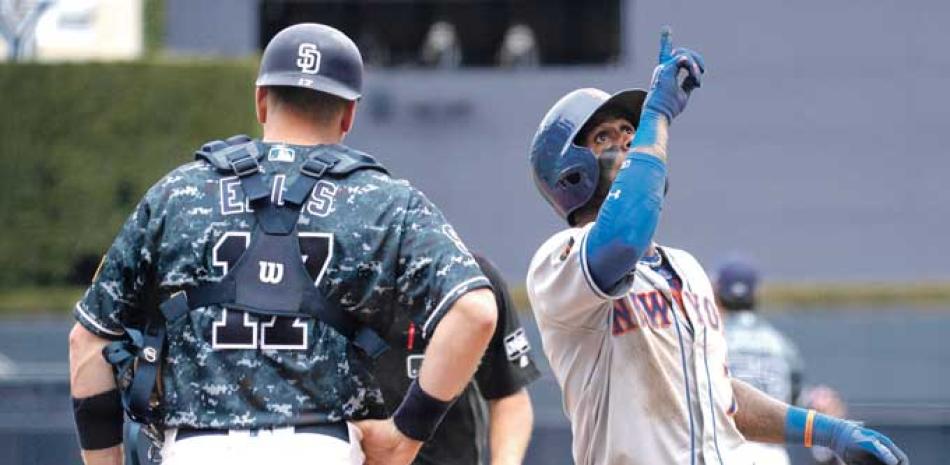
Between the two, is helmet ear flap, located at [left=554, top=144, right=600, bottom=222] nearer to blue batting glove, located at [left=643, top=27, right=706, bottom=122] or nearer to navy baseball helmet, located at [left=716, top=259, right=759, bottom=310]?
blue batting glove, located at [left=643, top=27, right=706, bottom=122]

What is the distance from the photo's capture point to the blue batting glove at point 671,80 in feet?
12.6

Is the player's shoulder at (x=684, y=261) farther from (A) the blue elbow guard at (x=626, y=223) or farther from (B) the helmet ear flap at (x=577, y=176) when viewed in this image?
(A) the blue elbow guard at (x=626, y=223)

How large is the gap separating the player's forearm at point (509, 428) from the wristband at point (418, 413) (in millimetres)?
2036

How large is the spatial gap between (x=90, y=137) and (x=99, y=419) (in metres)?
23.7

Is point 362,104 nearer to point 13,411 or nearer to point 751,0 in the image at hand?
point 751,0

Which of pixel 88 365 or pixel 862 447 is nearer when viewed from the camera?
pixel 88 365

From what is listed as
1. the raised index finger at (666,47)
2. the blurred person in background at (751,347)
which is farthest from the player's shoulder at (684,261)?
the blurred person in background at (751,347)

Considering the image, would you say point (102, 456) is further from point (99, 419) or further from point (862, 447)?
point (862, 447)

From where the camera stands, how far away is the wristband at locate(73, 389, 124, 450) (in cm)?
397

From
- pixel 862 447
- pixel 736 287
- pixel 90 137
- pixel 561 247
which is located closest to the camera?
pixel 561 247

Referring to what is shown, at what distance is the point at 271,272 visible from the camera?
3.86 metres

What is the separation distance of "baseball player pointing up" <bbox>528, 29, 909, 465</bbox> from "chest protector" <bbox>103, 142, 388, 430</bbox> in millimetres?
482

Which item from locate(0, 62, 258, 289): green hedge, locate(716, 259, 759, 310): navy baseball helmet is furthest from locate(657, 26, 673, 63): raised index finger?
locate(0, 62, 258, 289): green hedge

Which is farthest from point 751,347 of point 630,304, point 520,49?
point 520,49
